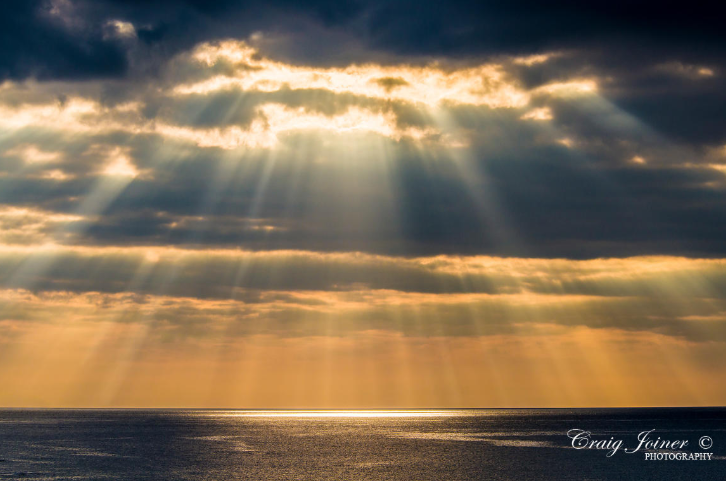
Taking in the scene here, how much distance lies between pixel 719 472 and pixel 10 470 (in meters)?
89.7

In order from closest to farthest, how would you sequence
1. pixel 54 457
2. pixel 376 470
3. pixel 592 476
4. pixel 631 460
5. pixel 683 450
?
pixel 592 476, pixel 376 470, pixel 631 460, pixel 54 457, pixel 683 450

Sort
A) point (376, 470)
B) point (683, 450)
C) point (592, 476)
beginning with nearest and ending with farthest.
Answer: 1. point (592, 476)
2. point (376, 470)
3. point (683, 450)

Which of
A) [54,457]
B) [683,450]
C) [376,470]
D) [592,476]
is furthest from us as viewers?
[683,450]

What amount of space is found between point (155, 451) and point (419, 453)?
49474 mm

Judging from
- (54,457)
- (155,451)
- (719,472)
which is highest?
(719,472)

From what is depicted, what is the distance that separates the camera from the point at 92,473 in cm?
10006

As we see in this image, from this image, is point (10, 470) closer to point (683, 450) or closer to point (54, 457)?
point (54, 457)

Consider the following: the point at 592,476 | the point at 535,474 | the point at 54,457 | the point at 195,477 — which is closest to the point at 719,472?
the point at 592,476

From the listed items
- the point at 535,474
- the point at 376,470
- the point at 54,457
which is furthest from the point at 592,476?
the point at 54,457

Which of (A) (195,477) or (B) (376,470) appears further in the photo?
(B) (376,470)

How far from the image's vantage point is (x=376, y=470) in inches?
4119

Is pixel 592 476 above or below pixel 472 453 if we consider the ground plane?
above

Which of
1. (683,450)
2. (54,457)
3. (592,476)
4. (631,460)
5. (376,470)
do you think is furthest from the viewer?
(683,450)

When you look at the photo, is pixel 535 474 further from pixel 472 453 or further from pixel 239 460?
pixel 239 460
